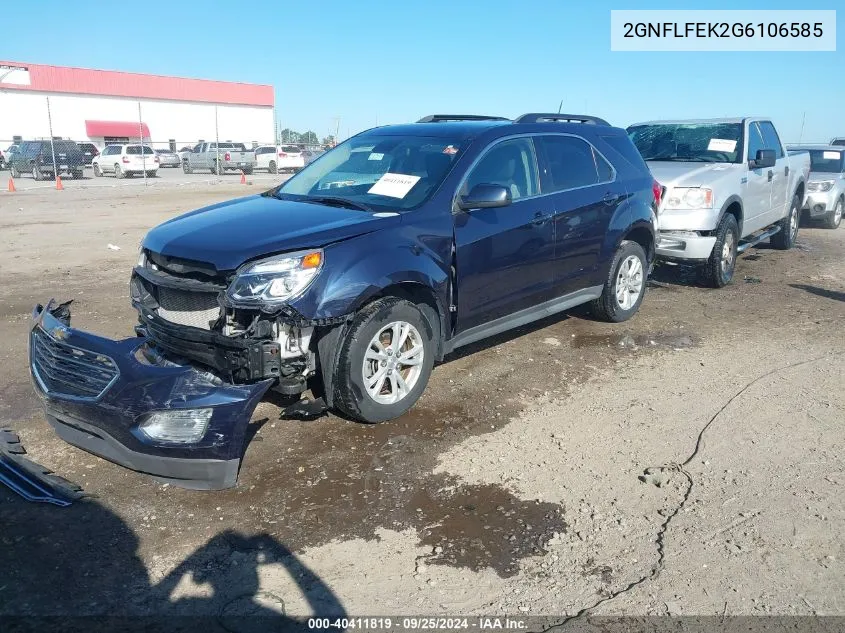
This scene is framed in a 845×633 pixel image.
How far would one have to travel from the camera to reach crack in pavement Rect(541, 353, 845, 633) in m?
2.77

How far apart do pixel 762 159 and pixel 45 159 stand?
29609 millimetres

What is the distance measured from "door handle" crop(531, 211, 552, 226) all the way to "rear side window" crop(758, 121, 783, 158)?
18.7 ft

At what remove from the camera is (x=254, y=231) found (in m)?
4.14

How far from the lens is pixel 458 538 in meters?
3.26

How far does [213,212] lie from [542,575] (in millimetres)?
3215

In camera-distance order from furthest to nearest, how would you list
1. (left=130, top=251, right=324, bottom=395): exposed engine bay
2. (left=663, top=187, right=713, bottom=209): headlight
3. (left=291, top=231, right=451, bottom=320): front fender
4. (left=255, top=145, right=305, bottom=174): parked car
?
1. (left=255, top=145, right=305, bottom=174): parked car
2. (left=663, top=187, right=713, bottom=209): headlight
3. (left=291, top=231, right=451, bottom=320): front fender
4. (left=130, top=251, right=324, bottom=395): exposed engine bay

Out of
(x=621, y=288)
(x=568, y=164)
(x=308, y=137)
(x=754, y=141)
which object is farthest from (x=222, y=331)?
(x=308, y=137)

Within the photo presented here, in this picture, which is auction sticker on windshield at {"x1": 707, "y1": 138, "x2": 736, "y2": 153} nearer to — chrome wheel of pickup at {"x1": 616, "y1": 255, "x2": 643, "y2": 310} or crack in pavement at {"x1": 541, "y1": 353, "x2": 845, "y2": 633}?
chrome wheel of pickup at {"x1": 616, "y1": 255, "x2": 643, "y2": 310}

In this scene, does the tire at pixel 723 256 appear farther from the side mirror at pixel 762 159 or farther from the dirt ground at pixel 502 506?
the dirt ground at pixel 502 506

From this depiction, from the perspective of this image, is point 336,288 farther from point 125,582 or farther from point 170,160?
point 170,160

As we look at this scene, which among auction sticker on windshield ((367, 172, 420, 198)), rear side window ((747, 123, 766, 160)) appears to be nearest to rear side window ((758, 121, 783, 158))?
rear side window ((747, 123, 766, 160))

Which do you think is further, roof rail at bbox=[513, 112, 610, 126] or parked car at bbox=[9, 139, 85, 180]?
parked car at bbox=[9, 139, 85, 180]

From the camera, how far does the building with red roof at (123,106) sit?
1853 inches

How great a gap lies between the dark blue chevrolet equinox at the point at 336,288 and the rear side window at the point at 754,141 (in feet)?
12.9
